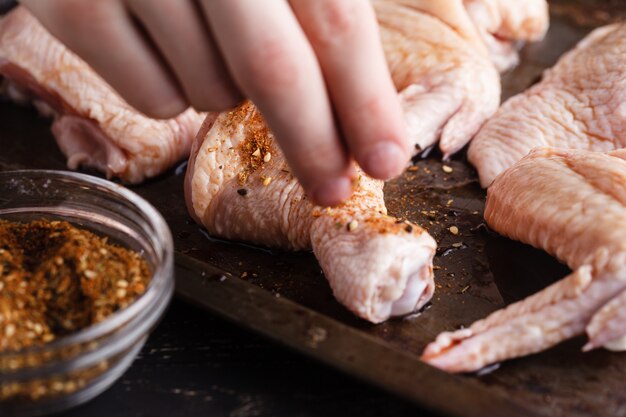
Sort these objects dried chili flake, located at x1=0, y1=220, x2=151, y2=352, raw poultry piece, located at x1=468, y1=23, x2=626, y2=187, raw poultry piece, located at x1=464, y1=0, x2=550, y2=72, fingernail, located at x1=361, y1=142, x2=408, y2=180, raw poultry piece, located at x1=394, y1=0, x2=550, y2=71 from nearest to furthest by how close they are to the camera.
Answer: fingernail, located at x1=361, y1=142, x2=408, y2=180, dried chili flake, located at x1=0, y1=220, x2=151, y2=352, raw poultry piece, located at x1=468, y1=23, x2=626, y2=187, raw poultry piece, located at x1=394, y1=0, x2=550, y2=71, raw poultry piece, located at x1=464, y1=0, x2=550, y2=72

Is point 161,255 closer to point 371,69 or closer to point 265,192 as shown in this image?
point 265,192

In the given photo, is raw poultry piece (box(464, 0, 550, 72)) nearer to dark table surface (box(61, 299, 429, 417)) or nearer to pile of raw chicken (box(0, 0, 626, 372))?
pile of raw chicken (box(0, 0, 626, 372))

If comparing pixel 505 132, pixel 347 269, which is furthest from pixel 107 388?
pixel 505 132

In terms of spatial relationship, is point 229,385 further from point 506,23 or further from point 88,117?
point 506,23

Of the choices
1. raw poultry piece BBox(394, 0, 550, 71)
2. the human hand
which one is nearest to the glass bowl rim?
the human hand

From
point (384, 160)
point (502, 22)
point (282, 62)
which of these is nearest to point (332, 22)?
point (282, 62)
